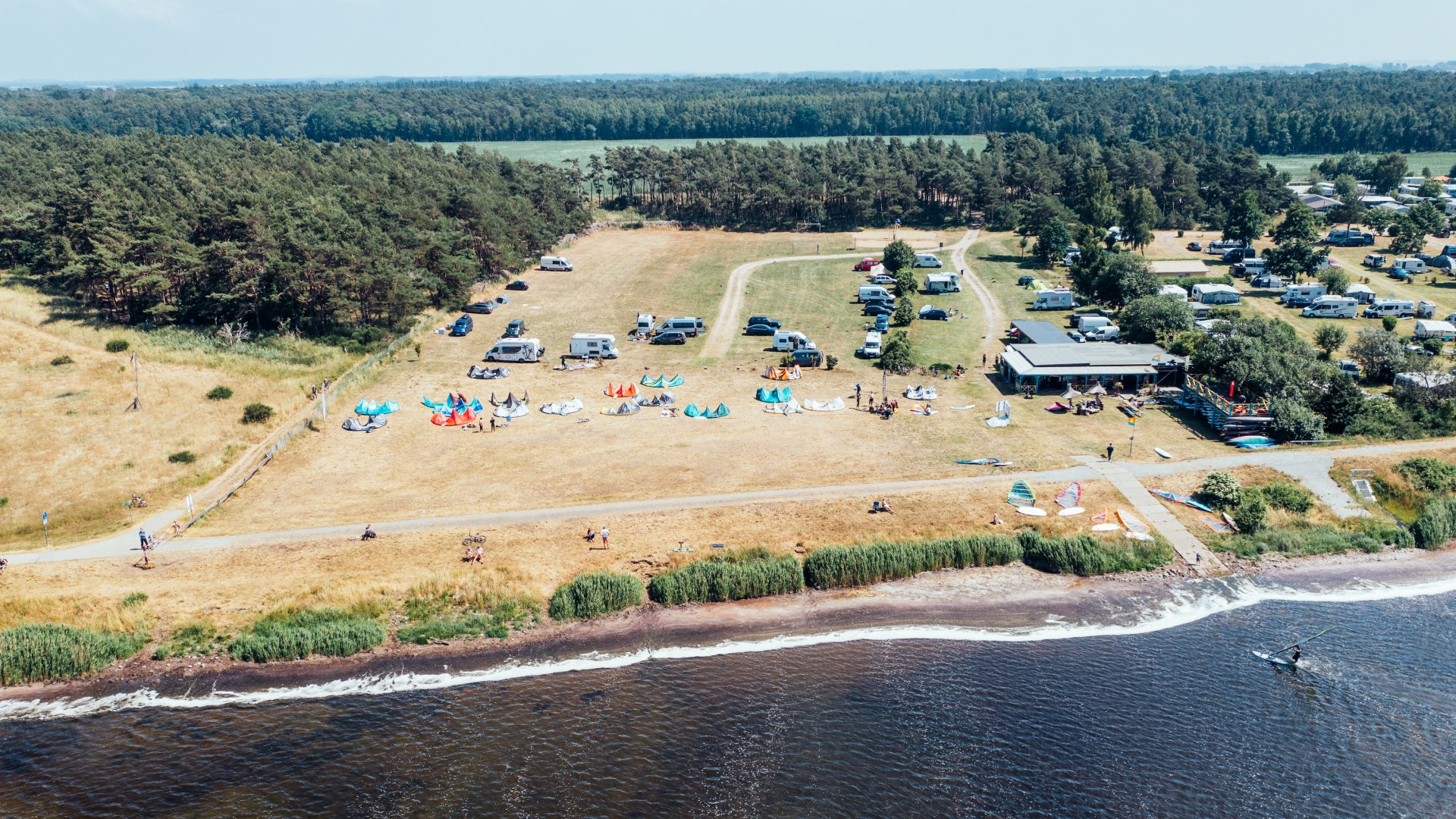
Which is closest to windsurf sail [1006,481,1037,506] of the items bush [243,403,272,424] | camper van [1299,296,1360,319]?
bush [243,403,272,424]

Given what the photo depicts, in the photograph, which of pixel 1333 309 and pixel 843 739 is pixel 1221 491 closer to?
pixel 843 739

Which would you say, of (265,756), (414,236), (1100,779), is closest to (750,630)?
(1100,779)

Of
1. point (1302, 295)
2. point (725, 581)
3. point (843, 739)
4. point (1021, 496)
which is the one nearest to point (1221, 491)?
A: point (1021, 496)

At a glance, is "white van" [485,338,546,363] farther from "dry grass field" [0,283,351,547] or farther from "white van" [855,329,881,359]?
"white van" [855,329,881,359]

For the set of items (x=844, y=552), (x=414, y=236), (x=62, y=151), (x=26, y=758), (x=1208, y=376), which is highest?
(x=62, y=151)

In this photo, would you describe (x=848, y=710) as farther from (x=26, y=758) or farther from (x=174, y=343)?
(x=174, y=343)
